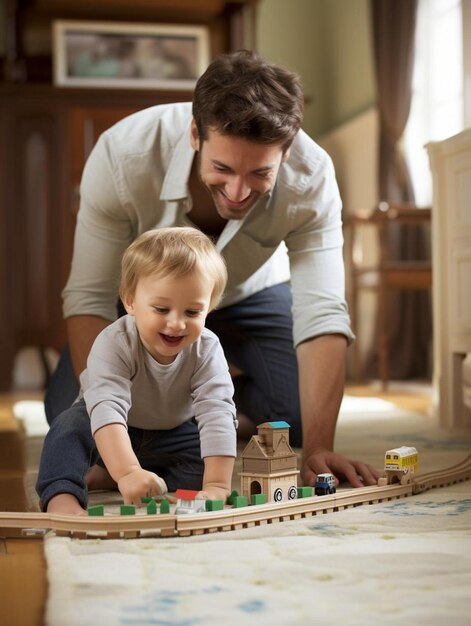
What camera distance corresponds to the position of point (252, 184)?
1523 mm

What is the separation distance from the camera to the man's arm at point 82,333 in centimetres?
171

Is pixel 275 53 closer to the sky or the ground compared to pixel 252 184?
closer to the sky

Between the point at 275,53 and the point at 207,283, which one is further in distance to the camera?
the point at 275,53

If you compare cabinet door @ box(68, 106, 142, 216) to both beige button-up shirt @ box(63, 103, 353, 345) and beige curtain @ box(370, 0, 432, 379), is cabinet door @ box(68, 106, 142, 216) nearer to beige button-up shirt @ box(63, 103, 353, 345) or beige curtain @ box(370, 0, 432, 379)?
beige curtain @ box(370, 0, 432, 379)

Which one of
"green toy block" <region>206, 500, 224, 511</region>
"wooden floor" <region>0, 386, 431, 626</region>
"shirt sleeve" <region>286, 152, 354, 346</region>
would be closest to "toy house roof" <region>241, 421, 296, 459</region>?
"green toy block" <region>206, 500, 224, 511</region>

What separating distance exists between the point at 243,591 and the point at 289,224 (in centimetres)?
101

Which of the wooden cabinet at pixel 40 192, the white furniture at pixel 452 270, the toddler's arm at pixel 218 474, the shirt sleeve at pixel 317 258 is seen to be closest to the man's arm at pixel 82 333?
the shirt sleeve at pixel 317 258

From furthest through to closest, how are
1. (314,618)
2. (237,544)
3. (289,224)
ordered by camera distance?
(289,224)
(237,544)
(314,618)

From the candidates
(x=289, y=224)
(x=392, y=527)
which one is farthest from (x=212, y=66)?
(x=392, y=527)

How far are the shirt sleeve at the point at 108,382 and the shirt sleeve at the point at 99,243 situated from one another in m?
0.41

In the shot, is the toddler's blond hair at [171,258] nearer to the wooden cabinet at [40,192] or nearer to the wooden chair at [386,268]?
the wooden chair at [386,268]

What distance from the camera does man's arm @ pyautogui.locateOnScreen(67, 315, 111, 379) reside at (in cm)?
171

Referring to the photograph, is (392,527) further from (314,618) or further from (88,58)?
(88,58)

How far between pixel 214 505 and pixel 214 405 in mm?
183
